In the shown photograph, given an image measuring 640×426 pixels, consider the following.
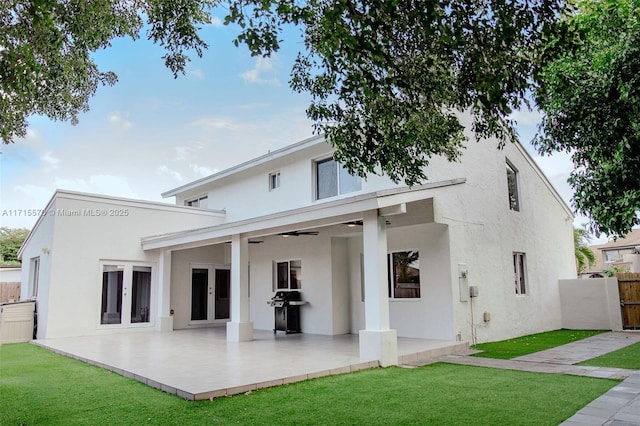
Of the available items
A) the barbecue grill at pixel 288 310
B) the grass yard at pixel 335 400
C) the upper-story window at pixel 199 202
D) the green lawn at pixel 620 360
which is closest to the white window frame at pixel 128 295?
the barbecue grill at pixel 288 310

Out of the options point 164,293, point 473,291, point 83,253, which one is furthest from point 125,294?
point 473,291

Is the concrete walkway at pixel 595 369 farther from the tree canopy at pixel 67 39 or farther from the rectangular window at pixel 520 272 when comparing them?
the tree canopy at pixel 67 39

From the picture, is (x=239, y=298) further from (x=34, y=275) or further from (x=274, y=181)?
(x=34, y=275)

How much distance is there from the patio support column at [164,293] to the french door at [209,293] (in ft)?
3.74

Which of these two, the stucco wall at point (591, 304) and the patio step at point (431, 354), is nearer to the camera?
the patio step at point (431, 354)

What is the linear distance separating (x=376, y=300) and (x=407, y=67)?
4143 millimetres

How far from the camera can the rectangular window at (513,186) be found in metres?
13.9

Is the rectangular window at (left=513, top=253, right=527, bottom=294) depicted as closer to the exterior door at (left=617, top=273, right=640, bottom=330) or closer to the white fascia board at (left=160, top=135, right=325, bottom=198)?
the exterior door at (left=617, top=273, right=640, bottom=330)

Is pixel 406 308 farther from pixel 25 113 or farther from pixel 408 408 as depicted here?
pixel 25 113

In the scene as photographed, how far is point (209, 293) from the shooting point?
15906 mm

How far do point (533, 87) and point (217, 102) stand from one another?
42.0ft

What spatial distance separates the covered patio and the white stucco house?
28.2 inches

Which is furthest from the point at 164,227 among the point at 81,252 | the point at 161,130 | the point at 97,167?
the point at 97,167

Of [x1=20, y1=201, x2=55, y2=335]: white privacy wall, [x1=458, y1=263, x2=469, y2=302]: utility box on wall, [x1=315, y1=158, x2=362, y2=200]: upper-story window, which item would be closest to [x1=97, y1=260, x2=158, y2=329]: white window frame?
[x1=20, y1=201, x2=55, y2=335]: white privacy wall
